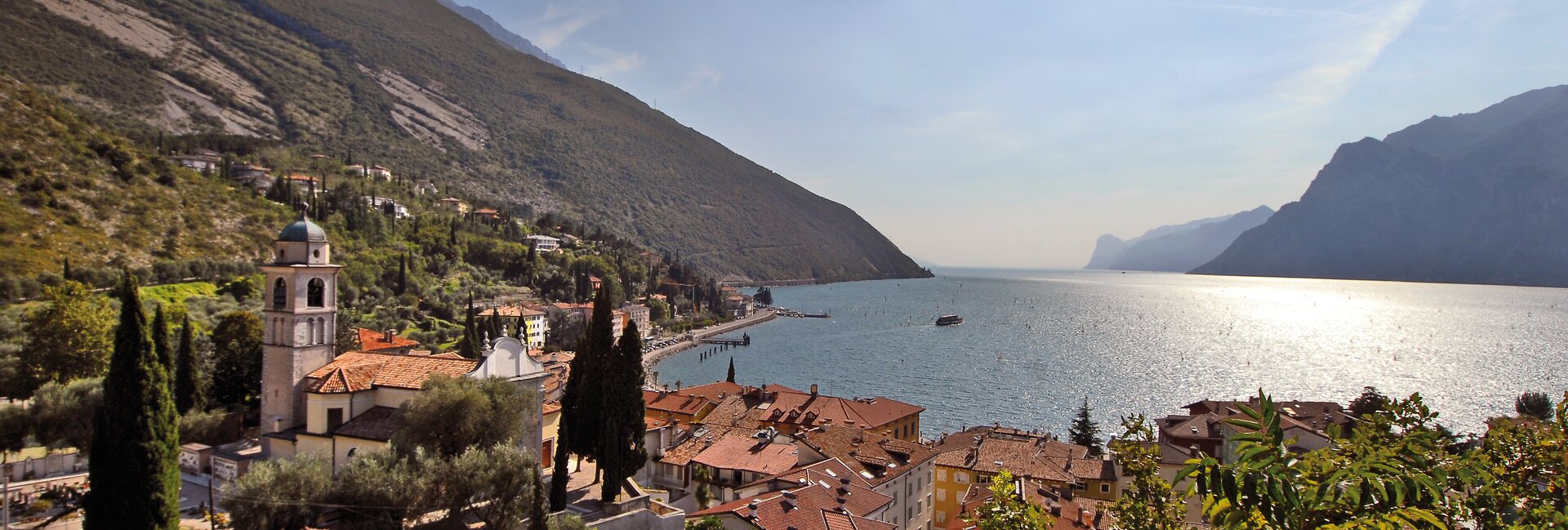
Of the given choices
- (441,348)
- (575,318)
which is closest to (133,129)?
(575,318)

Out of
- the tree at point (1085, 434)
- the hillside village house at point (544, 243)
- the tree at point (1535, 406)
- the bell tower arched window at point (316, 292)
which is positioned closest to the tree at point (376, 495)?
the bell tower arched window at point (316, 292)

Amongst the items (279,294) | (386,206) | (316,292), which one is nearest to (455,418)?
(316,292)

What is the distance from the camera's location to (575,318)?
294ft

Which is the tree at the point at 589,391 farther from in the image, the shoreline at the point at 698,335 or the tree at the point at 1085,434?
the shoreline at the point at 698,335

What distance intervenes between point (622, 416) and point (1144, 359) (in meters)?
86.1

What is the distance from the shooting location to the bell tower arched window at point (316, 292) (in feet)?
75.3

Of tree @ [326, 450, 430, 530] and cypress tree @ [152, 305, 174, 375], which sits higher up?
cypress tree @ [152, 305, 174, 375]

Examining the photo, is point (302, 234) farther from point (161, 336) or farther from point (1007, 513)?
point (1007, 513)

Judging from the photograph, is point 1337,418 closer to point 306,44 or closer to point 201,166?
point 201,166

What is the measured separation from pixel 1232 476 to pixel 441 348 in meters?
61.1

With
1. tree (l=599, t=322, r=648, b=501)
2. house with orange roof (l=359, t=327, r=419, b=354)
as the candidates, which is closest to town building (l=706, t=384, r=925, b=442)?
tree (l=599, t=322, r=648, b=501)

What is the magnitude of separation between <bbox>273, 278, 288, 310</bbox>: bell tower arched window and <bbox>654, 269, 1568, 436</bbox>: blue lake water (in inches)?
1728

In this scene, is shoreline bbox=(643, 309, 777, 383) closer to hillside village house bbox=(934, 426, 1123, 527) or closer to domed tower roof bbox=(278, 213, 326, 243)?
hillside village house bbox=(934, 426, 1123, 527)

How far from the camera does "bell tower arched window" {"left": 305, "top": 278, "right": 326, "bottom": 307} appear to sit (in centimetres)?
2295
